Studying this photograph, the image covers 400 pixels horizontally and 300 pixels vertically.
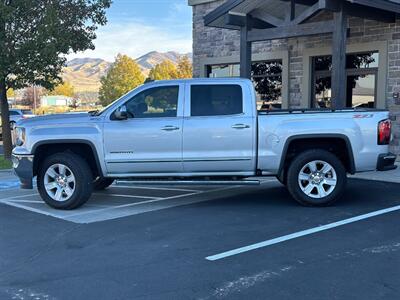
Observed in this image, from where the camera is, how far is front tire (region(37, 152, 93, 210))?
7.80 meters

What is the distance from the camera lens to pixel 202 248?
5.75 metres

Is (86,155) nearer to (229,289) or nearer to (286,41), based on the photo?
(229,289)

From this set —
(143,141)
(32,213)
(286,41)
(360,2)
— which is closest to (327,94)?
(286,41)

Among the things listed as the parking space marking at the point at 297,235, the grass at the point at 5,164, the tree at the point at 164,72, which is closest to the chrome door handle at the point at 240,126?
the parking space marking at the point at 297,235

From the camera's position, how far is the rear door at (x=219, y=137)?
25.3ft

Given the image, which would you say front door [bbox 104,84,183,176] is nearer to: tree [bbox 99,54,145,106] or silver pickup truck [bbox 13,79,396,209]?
silver pickup truck [bbox 13,79,396,209]

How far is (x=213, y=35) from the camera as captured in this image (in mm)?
16188

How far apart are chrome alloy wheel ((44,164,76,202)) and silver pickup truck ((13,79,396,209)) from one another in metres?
0.02

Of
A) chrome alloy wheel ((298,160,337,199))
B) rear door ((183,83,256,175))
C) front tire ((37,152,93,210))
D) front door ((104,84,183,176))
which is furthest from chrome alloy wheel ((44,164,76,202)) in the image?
chrome alloy wheel ((298,160,337,199))

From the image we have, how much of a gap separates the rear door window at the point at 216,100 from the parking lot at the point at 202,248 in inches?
59.4

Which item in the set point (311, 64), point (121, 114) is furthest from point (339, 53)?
point (121, 114)

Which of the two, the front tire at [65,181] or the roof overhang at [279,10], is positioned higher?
the roof overhang at [279,10]

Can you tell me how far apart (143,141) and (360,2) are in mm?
5609

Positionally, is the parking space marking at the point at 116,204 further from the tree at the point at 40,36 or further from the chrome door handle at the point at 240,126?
the tree at the point at 40,36
